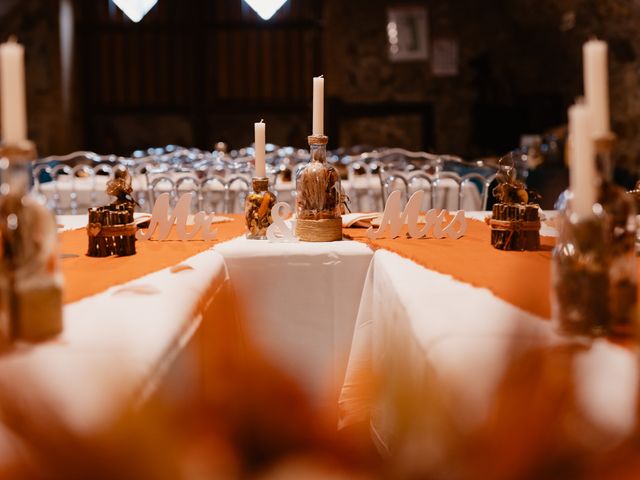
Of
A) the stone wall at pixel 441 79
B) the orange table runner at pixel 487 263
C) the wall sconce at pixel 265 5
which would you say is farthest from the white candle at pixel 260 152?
the stone wall at pixel 441 79

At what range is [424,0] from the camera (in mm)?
7215

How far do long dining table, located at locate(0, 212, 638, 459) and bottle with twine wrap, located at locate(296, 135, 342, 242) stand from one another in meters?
0.04

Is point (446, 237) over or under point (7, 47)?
under

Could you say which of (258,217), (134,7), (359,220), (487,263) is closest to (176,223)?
(258,217)

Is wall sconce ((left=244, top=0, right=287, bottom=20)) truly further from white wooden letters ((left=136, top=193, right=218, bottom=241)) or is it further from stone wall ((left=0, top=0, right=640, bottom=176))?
stone wall ((left=0, top=0, right=640, bottom=176))

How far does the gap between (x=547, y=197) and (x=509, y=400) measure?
480 centimetres

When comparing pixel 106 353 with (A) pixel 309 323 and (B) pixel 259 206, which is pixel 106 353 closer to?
(A) pixel 309 323

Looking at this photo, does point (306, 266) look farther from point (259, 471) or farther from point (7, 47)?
point (259, 471)

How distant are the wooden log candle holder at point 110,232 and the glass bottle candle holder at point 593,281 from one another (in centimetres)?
90

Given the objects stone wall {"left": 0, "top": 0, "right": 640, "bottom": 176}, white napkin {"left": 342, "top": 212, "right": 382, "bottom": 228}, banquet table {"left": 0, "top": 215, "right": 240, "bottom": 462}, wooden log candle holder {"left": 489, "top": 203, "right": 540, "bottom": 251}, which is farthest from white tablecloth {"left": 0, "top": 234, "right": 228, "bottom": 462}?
stone wall {"left": 0, "top": 0, "right": 640, "bottom": 176}

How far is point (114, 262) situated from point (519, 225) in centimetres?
82

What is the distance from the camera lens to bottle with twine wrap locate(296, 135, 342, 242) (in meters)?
1.72

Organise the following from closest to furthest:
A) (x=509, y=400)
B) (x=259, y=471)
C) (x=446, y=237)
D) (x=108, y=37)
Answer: (x=259, y=471) < (x=509, y=400) < (x=446, y=237) < (x=108, y=37)

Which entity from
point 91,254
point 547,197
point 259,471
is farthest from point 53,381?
point 547,197
